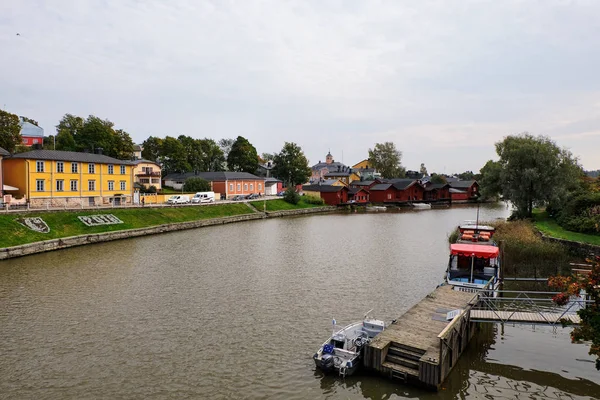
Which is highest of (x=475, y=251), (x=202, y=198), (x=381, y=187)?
(x=381, y=187)

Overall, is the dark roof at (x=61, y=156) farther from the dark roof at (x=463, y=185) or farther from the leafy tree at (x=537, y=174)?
the dark roof at (x=463, y=185)

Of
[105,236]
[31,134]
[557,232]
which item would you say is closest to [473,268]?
[557,232]

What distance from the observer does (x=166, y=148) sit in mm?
97375

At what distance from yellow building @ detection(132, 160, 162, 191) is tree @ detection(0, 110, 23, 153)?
2069 cm

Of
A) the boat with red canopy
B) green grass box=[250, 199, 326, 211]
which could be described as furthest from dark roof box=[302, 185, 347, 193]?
the boat with red canopy

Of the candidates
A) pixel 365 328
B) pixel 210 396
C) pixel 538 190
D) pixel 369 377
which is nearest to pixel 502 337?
pixel 365 328

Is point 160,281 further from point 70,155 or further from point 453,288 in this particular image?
point 70,155

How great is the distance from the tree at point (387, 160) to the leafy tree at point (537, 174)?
87932mm

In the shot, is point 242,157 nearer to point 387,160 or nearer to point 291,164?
point 291,164

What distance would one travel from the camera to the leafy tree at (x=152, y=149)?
10219 centimetres

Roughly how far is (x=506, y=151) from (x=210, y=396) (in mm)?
52043

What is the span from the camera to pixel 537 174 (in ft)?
153

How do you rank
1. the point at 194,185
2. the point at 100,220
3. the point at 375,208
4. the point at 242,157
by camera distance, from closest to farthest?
the point at 100,220
the point at 194,185
the point at 375,208
the point at 242,157

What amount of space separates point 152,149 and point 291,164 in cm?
3468
